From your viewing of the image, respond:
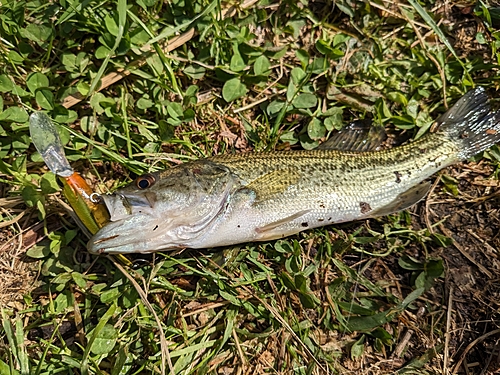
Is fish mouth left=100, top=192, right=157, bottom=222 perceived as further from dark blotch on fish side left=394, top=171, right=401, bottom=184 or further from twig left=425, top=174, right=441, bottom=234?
twig left=425, top=174, right=441, bottom=234

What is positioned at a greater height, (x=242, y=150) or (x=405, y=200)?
(x=242, y=150)

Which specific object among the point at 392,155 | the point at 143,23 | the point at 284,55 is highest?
the point at 143,23

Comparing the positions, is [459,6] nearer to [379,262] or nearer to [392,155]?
[392,155]

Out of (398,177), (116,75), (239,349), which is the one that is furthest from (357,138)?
(116,75)

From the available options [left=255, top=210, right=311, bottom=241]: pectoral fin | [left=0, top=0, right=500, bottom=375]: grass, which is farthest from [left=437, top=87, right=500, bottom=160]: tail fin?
[left=255, top=210, right=311, bottom=241]: pectoral fin

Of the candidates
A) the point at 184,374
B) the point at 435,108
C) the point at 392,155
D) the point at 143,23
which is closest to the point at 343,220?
the point at 392,155

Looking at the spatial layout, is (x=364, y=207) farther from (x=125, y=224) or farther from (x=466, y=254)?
(x=125, y=224)

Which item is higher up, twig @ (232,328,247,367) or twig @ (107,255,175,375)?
twig @ (107,255,175,375)
